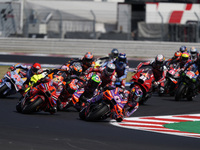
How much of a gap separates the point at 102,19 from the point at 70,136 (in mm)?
28814

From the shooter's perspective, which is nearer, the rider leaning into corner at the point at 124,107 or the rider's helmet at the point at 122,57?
the rider leaning into corner at the point at 124,107

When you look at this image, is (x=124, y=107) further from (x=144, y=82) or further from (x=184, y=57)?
(x=184, y=57)

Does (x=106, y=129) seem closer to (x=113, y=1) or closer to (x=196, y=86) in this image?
(x=196, y=86)

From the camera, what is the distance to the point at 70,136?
851 cm

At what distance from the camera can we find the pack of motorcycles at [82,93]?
35.6 ft

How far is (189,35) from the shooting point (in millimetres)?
33969

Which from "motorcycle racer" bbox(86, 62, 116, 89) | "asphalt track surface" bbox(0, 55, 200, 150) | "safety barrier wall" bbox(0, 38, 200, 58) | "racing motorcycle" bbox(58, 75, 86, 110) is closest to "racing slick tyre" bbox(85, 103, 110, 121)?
"asphalt track surface" bbox(0, 55, 200, 150)

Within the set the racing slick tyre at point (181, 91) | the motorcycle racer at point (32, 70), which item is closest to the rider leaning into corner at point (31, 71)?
the motorcycle racer at point (32, 70)

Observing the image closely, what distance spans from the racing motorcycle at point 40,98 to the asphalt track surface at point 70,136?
0.17 metres

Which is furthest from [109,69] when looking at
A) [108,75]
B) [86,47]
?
[86,47]

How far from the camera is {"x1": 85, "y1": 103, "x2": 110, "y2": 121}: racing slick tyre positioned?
10.7 meters

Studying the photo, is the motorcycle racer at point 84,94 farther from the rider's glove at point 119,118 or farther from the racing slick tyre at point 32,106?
the rider's glove at point 119,118

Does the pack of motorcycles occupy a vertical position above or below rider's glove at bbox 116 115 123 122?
above

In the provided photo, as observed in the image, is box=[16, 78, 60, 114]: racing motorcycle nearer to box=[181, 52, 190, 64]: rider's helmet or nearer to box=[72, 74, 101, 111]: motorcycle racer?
box=[72, 74, 101, 111]: motorcycle racer
